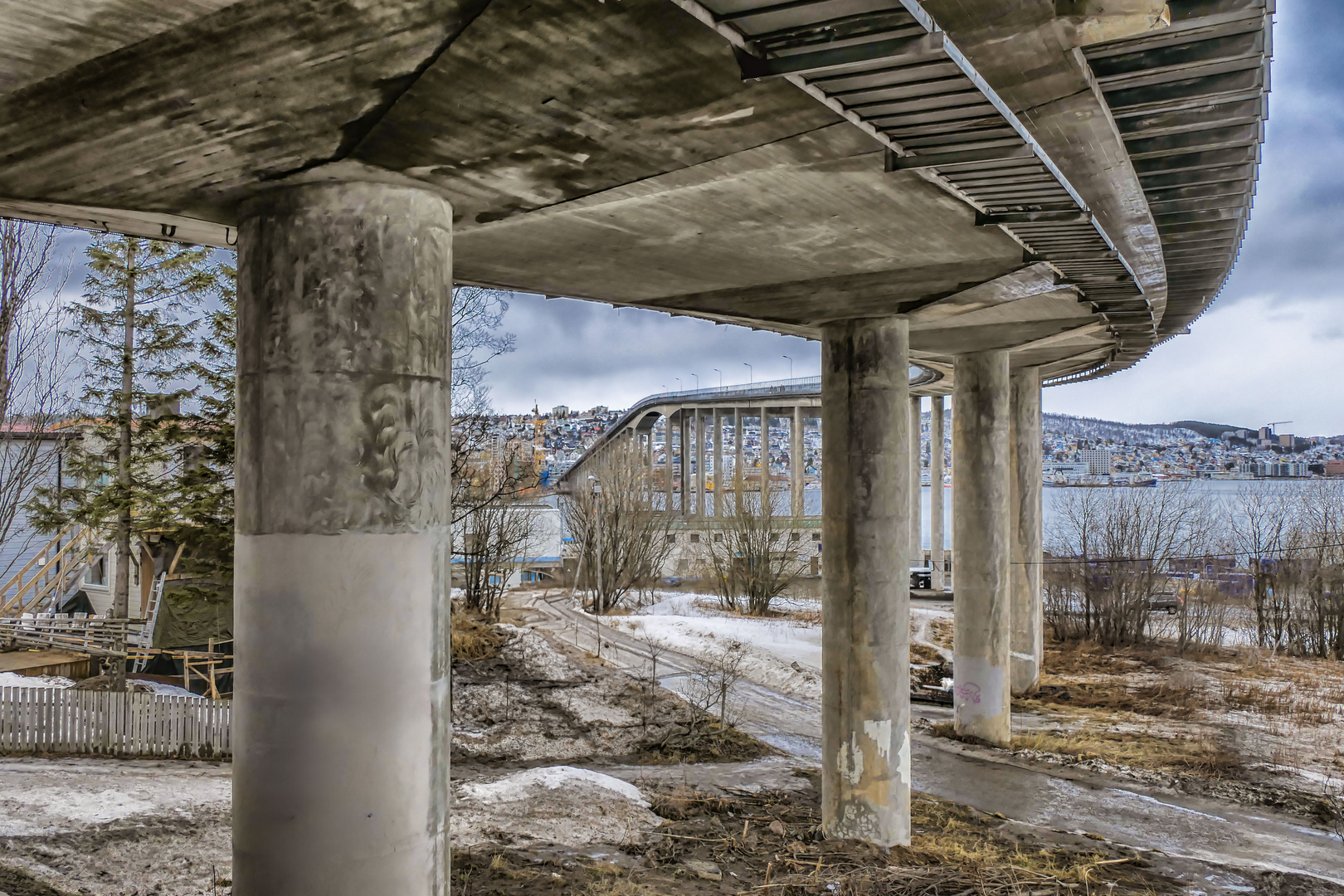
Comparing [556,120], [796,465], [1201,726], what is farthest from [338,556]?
[796,465]

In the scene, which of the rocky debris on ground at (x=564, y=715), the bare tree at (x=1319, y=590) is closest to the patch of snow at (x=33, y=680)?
the rocky debris on ground at (x=564, y=715)

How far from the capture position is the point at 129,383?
21.2 meters

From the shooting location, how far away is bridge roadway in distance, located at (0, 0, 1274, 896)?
4.16m

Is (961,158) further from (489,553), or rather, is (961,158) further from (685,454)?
(685,454)

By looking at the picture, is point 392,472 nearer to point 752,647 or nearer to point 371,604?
point 371,604

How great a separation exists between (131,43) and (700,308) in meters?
8.60

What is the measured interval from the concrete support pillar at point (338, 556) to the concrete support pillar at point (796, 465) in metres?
42.7

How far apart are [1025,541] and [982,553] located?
6.99 m

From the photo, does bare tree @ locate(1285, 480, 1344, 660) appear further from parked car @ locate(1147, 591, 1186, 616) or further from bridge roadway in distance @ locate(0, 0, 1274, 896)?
bridge roadway in distance @ locate(0, 0, 1274, 896)

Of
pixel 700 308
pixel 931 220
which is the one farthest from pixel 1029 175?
pixel 700 308

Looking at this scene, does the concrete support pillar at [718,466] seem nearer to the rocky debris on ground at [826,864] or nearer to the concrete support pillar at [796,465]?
the concrete support pillar at [796,465]

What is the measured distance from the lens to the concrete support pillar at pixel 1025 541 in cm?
2341

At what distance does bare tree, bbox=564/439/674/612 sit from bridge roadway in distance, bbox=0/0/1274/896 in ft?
102

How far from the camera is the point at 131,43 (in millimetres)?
4109
